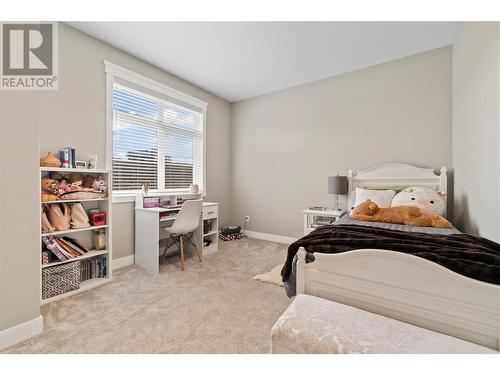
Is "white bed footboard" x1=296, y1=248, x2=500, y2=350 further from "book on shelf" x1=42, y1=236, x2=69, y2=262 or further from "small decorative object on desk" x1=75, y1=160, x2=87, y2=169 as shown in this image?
"small decorative object on desk" x1=75, y1=160, x2=87, y2=169

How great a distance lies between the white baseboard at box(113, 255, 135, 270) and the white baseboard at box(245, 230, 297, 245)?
6.75 ft

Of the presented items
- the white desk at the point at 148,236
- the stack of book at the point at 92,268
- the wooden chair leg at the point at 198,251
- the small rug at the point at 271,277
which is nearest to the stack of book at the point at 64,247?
the stack of book at the point at 92,268

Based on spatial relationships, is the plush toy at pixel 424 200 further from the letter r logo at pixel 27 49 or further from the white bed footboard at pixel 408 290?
the letter r logo at pixel 27 49

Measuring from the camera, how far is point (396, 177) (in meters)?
2.83

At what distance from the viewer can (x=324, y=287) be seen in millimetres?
1387

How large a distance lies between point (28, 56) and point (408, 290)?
3.09 meters

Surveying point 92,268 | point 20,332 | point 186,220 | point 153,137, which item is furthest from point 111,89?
point 20,332

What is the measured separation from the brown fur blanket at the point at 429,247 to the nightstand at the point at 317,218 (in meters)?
1.20

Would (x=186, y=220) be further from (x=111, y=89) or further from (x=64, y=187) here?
(x=111, y=89)

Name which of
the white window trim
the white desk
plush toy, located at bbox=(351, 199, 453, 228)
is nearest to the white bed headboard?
plush toy, located at bbox=(351, 199, 453, 228)

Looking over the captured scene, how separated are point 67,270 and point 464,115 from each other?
13.3 ft

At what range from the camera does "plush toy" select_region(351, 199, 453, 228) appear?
210cm
